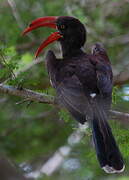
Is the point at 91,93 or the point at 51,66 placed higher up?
the point at 51,66

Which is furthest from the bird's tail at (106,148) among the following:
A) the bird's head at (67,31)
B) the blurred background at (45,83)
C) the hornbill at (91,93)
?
the blurred background at (45,83)

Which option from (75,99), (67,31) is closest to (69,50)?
(67,31)

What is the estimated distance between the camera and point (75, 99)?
4.95 m

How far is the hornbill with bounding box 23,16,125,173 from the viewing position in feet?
15.4

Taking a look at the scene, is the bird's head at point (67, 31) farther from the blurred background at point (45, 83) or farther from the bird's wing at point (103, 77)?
the blurred background at point (45, 83)

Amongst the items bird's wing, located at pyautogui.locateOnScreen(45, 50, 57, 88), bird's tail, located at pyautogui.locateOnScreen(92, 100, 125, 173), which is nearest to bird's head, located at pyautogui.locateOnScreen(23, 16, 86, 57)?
bird's wing, located at pyautogui.locateOnScreen(45, 50, 57, 88)

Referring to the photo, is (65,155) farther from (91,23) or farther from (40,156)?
(91,23)

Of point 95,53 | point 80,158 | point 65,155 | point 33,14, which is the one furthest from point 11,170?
point 33,14

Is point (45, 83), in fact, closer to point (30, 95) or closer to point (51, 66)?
point (51, 66)

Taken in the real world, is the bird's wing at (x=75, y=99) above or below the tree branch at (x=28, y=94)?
below

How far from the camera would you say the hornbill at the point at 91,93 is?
4.69m

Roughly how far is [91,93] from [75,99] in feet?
0.66

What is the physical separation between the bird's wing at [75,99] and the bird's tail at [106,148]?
0.15 metres

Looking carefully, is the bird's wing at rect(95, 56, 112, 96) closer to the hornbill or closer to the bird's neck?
the hornbill
